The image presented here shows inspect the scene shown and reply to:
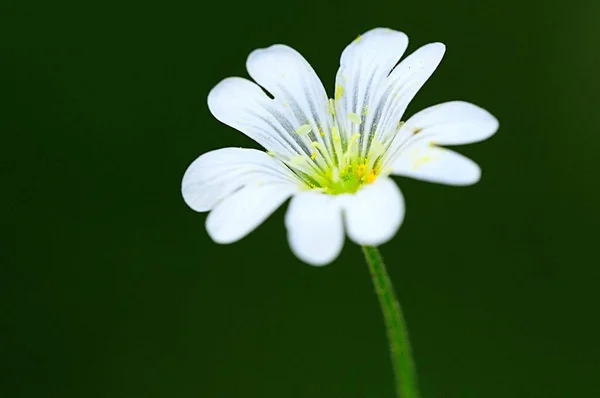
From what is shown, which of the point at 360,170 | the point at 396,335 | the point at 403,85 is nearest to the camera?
the point at 396,335

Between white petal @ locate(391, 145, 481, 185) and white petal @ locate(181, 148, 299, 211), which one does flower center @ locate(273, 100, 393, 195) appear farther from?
white petal @ locate(391, 145, 481, 185)

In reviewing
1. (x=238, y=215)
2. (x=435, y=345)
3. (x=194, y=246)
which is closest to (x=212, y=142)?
(x=194, y=246)

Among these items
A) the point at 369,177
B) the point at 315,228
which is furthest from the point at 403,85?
the point at 315,228

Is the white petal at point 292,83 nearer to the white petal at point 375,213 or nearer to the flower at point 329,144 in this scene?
the flower at point 329,144

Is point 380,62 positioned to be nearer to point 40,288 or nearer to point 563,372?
point 563,372

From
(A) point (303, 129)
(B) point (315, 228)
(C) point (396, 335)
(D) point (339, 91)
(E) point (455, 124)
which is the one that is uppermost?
(D) point (339, 91)

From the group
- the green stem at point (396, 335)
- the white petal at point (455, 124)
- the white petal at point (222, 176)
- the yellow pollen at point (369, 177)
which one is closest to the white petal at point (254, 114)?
the white petal at point (222, 176)

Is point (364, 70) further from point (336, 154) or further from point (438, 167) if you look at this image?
point (438, 167)
